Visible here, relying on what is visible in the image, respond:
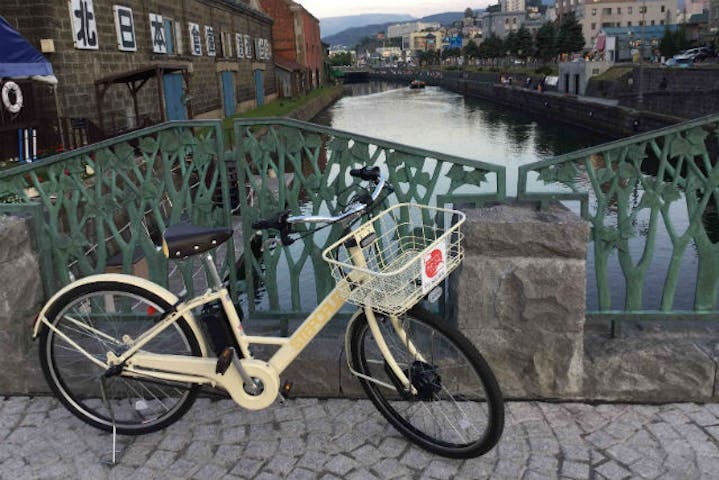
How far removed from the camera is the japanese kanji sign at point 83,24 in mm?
16375

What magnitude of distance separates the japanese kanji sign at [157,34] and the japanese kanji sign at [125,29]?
6.30ft

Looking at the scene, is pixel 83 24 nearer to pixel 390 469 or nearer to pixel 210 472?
pixel 210 472

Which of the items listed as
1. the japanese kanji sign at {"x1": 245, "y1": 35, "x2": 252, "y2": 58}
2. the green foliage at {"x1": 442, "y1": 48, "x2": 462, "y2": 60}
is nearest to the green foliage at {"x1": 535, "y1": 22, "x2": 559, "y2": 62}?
the japanese kanji sign at {"x1": 245, "y1": 35, "x2": 252, "y2": 58}

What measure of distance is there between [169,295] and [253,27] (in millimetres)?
42659

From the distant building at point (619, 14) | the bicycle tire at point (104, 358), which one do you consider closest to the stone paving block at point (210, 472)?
the bicycle tire at point (104, 358)

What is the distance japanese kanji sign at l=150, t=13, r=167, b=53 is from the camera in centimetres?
2245

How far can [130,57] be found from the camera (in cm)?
2042

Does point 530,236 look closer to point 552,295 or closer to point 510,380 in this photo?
point 552,295

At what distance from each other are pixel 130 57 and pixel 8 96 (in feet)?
24.6

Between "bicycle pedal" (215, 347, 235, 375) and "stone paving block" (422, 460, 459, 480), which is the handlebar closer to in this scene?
"bicycle pedal" (215, 347, 235, 375)

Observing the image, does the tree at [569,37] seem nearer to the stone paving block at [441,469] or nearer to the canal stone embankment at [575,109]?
the canal stone embankment at [575,109]

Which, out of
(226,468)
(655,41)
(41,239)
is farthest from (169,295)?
(655,41)

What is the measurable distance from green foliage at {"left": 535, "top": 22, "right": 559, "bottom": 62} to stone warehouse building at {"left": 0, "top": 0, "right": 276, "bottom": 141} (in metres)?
51.2

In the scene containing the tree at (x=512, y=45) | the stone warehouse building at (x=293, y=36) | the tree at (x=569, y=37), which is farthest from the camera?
the tree at (x=512, y=45)
